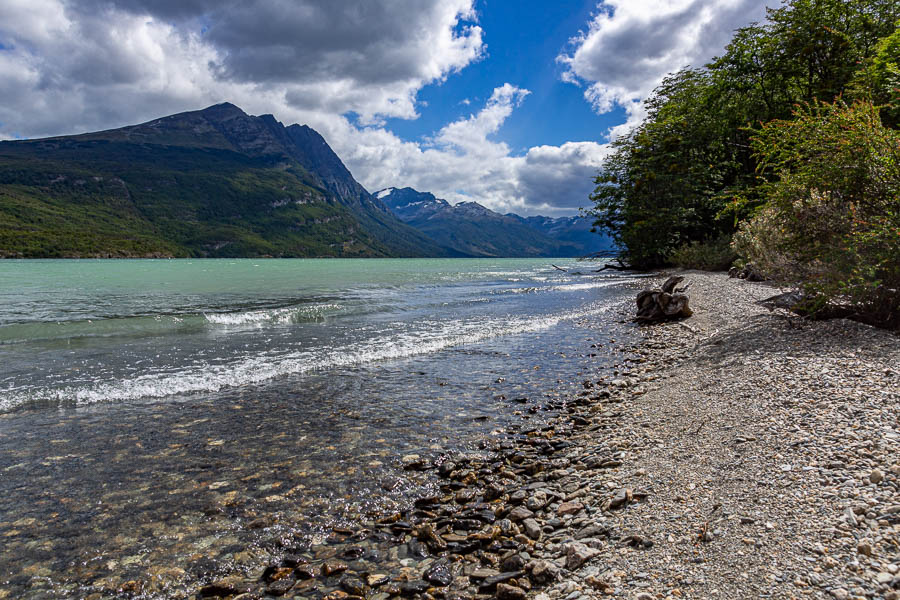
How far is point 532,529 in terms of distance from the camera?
5.44 m

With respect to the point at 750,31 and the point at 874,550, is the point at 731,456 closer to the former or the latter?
the point at 874,550


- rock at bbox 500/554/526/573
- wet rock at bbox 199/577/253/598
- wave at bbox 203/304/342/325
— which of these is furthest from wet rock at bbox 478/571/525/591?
wave at bbox 203/304/342/325

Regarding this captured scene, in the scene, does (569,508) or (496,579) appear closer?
(496,579)

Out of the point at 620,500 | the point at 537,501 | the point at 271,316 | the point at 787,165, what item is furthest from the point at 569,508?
the point at 787,165

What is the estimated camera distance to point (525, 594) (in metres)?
4.30

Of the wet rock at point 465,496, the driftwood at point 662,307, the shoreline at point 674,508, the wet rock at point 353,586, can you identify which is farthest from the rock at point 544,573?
the driftwood at point 662,307

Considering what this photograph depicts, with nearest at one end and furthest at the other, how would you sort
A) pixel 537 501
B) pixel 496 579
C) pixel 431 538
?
pixel 496 579 < pixel 431 538 < pixel 537 501

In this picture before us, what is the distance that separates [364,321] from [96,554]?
19204 mm

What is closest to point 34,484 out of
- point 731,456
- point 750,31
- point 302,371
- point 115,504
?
point 115,504

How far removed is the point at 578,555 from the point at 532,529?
3.11 ft

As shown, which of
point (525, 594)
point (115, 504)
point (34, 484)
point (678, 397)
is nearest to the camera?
point (525, 594)

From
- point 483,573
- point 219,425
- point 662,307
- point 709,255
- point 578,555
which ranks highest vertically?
point 709,255

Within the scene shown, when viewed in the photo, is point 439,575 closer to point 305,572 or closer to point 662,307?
point 305,572

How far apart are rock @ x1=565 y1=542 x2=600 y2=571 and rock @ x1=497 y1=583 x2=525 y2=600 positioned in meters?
0.60
